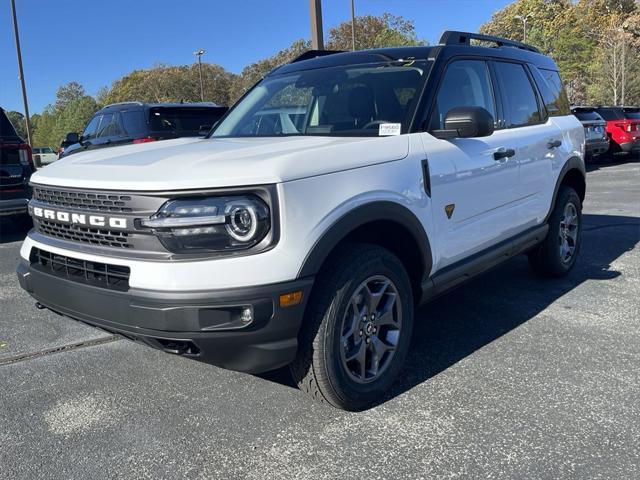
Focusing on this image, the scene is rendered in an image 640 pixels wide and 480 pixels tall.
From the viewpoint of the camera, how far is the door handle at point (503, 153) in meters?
3.78

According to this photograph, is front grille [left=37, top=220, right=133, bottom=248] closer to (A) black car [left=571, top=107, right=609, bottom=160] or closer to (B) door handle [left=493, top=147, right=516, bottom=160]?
(B) door handle [left=493, top=147, right=516, bottom=160]

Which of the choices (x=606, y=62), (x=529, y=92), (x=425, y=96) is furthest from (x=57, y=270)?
(x=606, y=62)

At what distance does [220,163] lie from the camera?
8.33ft

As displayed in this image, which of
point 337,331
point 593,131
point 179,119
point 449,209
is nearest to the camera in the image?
point 337,331

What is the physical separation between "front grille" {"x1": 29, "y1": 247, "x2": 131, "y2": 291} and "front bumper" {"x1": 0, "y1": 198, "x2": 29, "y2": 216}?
4704mm

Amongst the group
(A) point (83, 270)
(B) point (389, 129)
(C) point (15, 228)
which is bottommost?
(C) point (15, 228)

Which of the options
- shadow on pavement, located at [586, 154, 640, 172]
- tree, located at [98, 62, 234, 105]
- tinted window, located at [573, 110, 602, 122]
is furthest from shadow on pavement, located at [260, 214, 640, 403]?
tree, located at [98, 62, 234, 105]

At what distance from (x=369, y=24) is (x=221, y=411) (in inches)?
1762

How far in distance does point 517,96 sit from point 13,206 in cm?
605

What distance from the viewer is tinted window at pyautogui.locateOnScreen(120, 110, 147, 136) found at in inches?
336

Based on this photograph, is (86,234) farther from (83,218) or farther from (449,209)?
(449,209)

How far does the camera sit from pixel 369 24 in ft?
144

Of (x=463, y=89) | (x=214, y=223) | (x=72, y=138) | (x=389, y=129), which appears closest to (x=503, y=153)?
(x=463, y=89)

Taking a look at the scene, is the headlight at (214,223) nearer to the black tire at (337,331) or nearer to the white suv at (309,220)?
the white suv at (309,220)
